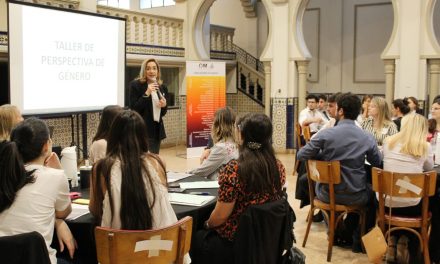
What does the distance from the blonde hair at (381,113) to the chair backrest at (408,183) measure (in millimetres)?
1602

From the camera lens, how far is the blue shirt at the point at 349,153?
388 cm

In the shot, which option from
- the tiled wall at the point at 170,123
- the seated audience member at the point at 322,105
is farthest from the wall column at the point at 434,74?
the tiled wall at the point at 170,123

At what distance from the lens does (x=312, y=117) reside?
7.48m

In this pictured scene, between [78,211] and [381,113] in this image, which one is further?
[381,113]

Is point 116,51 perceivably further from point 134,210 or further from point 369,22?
point 369,22

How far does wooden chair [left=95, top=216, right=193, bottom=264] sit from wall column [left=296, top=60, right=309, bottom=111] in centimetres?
787

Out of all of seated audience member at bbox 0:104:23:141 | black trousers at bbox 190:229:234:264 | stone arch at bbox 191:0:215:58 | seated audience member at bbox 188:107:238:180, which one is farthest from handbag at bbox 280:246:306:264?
stone arch at bbox 191:0:215:58

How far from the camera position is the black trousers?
2.68 metres

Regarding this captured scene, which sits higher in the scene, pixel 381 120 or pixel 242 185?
pixel 381 120

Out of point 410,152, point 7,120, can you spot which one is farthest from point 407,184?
point 7,120

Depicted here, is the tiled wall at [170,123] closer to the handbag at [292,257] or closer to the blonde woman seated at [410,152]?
the blonde woman seated at [410,152]

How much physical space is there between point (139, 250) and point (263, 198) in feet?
2.44

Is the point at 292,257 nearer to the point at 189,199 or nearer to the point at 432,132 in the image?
the point at 189,199

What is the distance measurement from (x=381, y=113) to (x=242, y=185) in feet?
9.35
